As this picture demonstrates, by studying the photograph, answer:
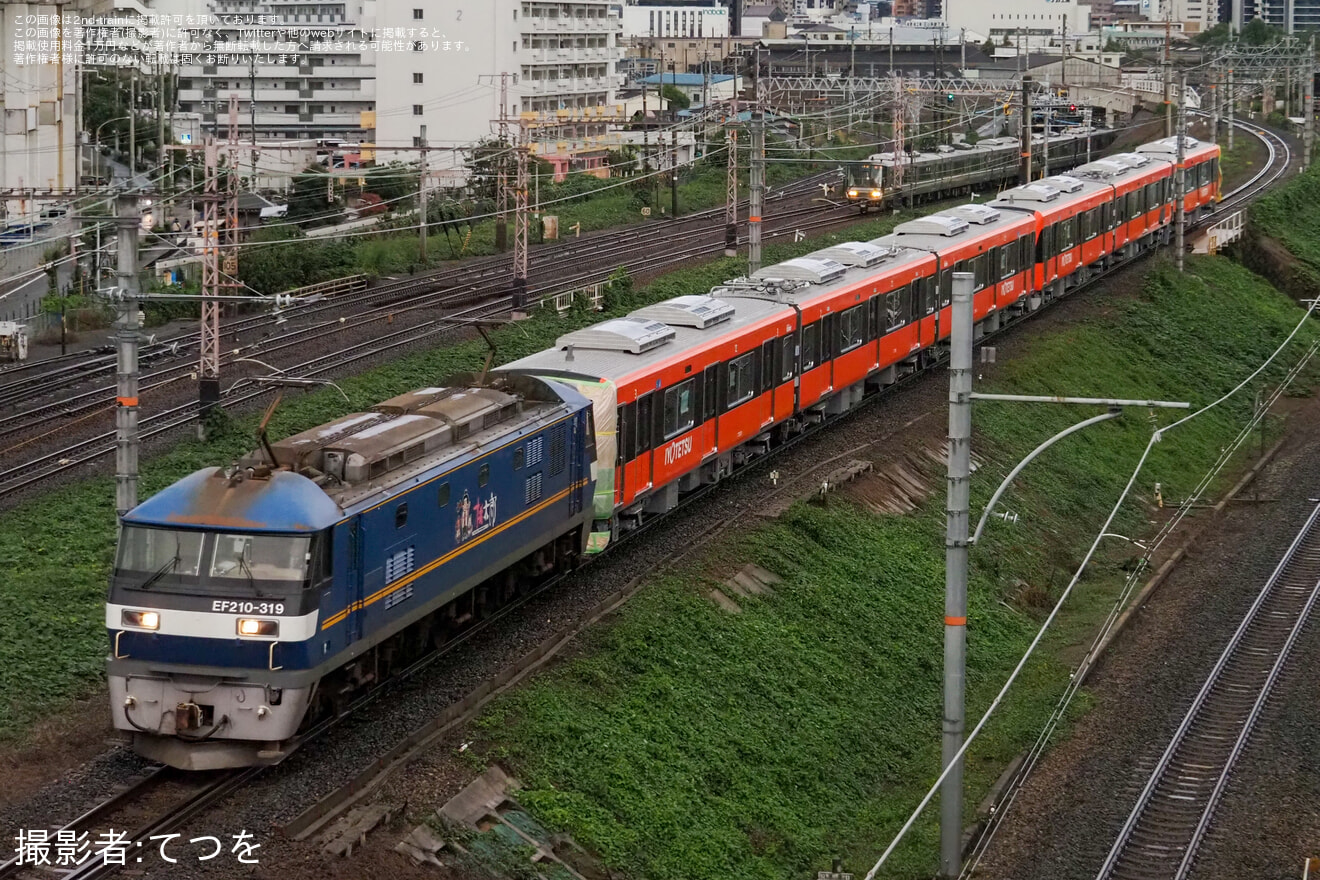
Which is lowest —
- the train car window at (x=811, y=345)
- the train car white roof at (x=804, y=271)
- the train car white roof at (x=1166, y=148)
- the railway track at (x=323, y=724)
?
the railway track at (x=323, y=724)

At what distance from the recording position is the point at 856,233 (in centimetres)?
5884

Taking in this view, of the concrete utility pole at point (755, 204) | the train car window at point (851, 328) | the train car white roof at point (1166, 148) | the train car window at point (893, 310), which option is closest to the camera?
the train car window at point (851, 328)

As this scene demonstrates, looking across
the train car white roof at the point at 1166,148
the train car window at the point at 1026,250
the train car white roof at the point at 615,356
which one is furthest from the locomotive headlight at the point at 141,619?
the train car white roof at the point at 1166,148

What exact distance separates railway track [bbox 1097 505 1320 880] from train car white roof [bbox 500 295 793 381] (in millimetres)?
8632

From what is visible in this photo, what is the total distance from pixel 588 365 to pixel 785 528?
421 cm

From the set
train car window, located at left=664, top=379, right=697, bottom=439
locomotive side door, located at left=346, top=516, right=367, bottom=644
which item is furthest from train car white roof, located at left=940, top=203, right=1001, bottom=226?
locomotive side door, located at left=346, top=516, right=367, bottom=644

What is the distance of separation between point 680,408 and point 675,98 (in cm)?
9021

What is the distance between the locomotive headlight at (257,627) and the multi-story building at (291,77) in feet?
243

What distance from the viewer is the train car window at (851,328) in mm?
32656

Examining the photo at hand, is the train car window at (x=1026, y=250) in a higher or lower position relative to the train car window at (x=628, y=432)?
higher

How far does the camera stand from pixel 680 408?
85.4 feet

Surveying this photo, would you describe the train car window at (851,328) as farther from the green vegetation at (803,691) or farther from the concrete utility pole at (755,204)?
the concrete utility pole at (755,204)

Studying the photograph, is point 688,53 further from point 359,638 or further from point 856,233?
point 359,638

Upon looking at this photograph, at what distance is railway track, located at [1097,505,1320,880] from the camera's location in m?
19.4
